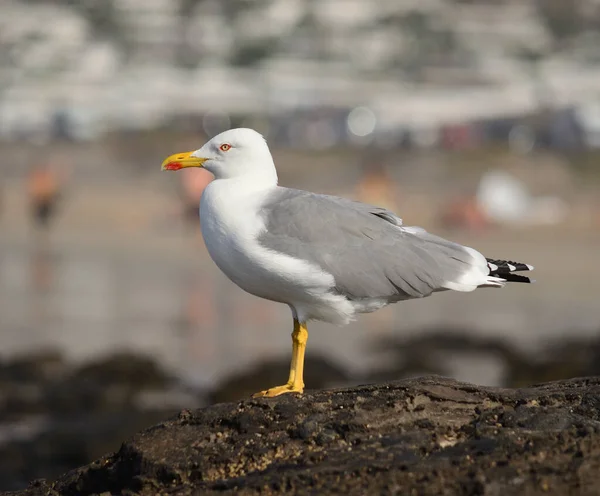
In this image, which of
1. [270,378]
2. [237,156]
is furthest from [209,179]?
[237,156]

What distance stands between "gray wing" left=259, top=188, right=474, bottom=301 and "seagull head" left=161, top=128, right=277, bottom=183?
130mm

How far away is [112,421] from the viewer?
32.1 feet

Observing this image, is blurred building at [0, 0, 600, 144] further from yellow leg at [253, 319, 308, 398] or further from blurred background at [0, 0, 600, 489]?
yellow leg at [253, 319, 308, 398]

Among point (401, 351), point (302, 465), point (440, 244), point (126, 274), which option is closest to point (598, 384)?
point (440, 244)

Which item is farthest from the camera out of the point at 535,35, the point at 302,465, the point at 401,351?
the point at 535,35

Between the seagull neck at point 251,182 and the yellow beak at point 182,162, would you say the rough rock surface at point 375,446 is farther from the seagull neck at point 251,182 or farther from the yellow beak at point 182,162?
the yellow beak at point 182,162

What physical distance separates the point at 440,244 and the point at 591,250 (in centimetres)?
1598

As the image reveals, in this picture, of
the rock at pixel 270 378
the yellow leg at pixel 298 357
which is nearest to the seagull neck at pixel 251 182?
the yellow leg at pixel 298 357

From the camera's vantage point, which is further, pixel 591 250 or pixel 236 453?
pixel 591 250

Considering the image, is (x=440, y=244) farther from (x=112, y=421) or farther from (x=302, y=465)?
(x=112, y=421)

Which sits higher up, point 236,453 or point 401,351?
point 236,453

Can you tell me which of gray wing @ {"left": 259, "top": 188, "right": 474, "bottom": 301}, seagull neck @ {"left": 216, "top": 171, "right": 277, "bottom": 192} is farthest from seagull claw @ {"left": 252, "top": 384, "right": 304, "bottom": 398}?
seagull neck @ {"left": 216, "top": 171, "right": 277, "bottom": 192}

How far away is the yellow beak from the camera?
6094 mm

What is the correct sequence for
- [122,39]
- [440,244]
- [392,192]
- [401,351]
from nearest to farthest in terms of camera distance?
[440,244] < [401,351] < [392,192] < [122,39]
